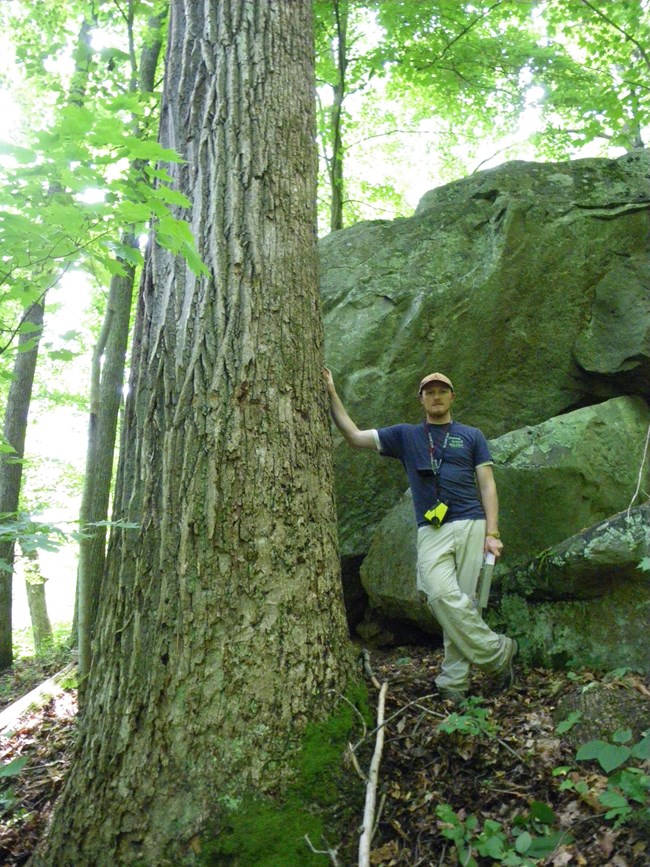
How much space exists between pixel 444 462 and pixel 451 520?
0.42 meters

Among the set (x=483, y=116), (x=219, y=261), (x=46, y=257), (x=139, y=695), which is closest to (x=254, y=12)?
(x=219, y=261)

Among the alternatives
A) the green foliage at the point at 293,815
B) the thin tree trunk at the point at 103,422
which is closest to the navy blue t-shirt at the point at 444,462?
the green foliage at the point at 293,815

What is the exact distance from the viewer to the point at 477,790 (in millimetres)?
3115

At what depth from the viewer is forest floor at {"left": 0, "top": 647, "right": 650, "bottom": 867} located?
2.62 metres

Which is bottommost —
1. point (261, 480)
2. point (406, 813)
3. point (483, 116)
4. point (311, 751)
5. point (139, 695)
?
point (406, 813)

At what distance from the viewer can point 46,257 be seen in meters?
2.88

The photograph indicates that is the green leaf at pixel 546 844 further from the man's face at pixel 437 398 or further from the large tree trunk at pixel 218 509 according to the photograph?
the man's face at pixel 437 398

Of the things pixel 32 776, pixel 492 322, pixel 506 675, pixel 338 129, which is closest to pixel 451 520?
pixel 506 675

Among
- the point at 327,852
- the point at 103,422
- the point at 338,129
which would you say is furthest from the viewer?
the point at 338,129

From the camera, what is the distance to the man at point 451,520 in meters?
4.12

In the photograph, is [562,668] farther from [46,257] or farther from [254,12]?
[254,12]

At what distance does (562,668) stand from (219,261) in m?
3.24

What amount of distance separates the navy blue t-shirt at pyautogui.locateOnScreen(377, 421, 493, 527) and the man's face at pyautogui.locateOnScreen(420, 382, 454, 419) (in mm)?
103

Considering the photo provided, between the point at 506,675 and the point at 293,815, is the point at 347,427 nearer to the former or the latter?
the point at 506,675
